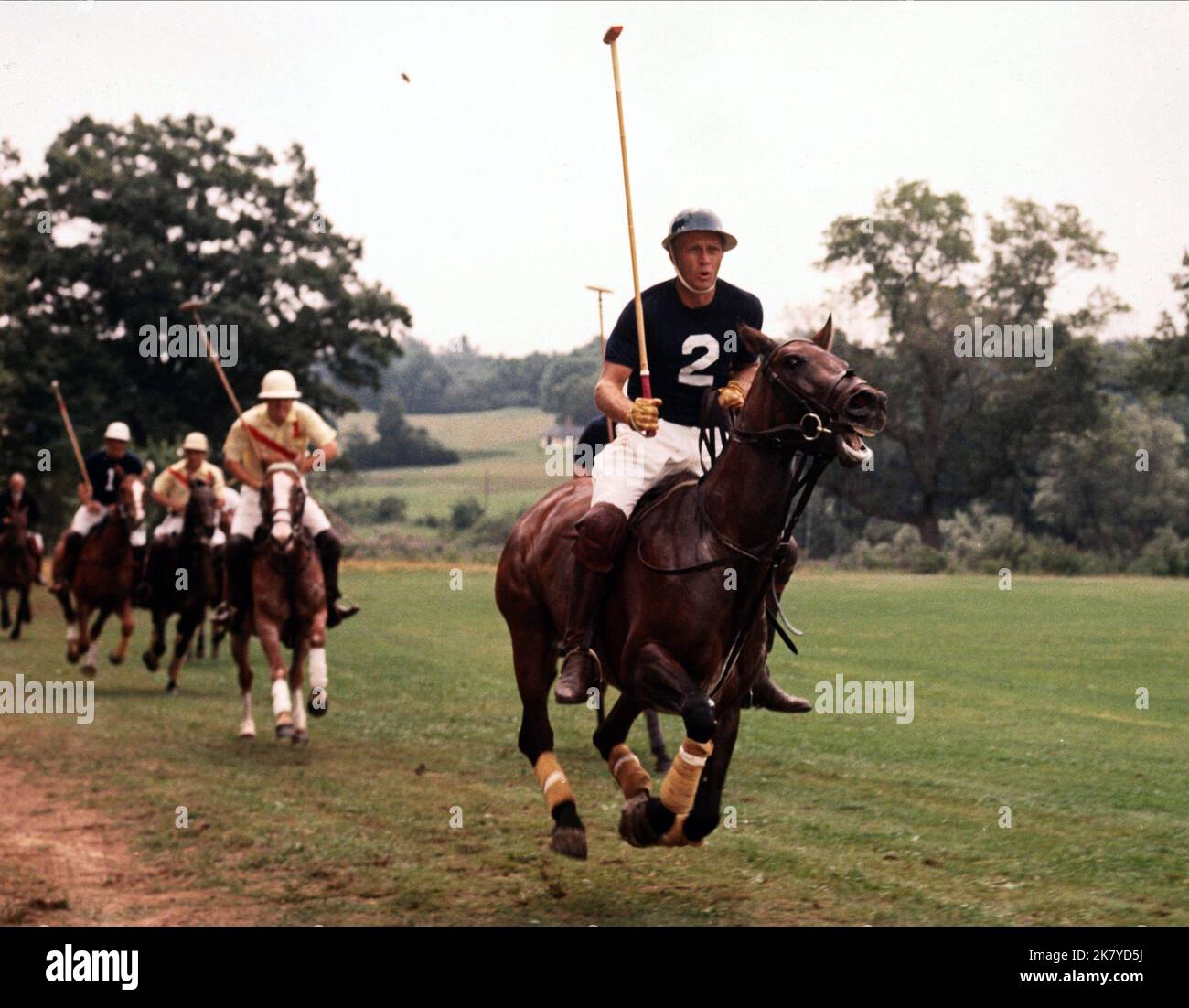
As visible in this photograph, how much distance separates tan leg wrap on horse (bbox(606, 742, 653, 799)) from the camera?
814cm

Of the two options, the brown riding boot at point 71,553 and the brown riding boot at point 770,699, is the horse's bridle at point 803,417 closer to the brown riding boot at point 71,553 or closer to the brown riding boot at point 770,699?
the brown riding boot at point 770,699

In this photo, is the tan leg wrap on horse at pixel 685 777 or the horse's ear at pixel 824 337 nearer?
the horse's ear at pixel 824 337

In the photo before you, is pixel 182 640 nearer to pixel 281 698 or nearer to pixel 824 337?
pixel 281 698

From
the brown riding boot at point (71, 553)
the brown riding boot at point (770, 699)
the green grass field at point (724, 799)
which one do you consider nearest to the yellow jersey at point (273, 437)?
the green grass field at point (724, 799)

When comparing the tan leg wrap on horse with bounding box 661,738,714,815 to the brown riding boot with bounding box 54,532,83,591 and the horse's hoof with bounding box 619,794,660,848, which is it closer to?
the horse's hoof with bounding box 619,794,660,848

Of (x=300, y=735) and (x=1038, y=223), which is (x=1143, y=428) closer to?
(x=1038, y=223)

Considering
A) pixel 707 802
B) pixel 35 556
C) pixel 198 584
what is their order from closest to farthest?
1. pixel 707 802
2. pixel 198 584
3. pixel 35 556

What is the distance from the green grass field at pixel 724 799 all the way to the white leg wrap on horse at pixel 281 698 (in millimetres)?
485

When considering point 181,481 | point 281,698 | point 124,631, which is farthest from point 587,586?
point 124,631

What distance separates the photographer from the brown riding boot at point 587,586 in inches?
311

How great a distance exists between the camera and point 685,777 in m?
7.44

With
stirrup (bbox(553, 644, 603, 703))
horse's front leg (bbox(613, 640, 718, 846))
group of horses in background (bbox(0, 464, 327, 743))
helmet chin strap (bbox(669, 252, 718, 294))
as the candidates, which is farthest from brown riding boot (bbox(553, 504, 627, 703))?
group of horses in background (bbox(0, 464, 327, 743))

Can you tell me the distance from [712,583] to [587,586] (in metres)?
0.81
